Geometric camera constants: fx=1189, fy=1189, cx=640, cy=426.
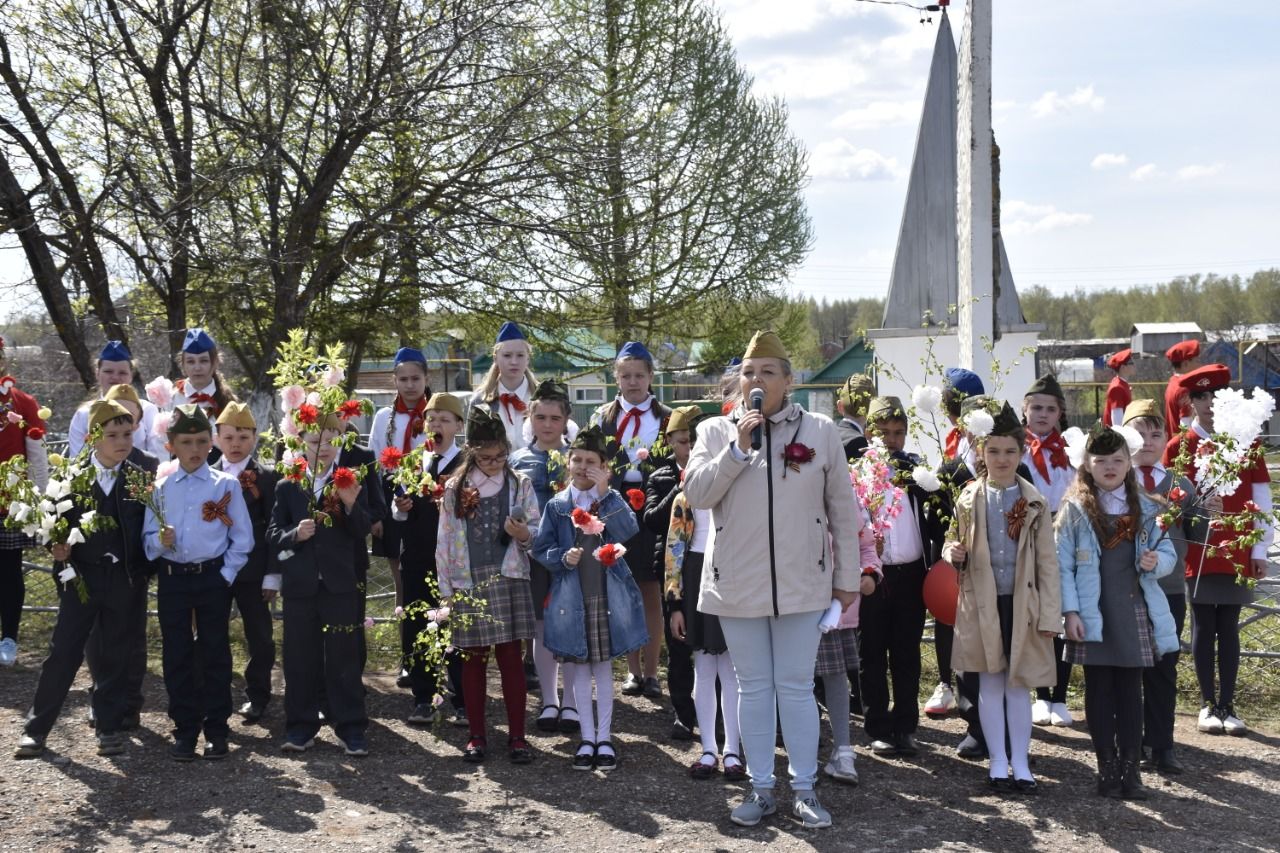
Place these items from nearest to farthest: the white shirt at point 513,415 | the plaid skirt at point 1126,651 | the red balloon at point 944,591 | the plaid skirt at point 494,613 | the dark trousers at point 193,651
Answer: the plaid skirt at point 1126,651, the red balloon at point 944,591, the plaid skirt at point 494,613, the dark trousers at point 193,651, the white shirt at point 513,415

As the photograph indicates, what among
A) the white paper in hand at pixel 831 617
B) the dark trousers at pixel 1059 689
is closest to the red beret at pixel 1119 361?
the dark trousers at pixel 1059 689

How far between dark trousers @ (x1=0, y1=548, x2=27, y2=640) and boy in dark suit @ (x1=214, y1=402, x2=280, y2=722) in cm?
202

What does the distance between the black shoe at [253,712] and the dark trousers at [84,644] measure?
67 centimetres

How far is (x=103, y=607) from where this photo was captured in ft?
18.3

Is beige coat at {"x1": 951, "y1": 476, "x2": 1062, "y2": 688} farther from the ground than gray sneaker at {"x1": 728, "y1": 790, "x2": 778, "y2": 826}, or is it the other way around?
beige coat at {"x1": 951, "y1": 476, "x2": 1062, "y2": 688}

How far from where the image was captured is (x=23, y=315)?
11406mm

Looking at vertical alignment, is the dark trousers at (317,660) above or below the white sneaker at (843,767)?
above

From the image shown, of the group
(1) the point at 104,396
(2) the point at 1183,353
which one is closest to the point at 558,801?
(1) the point at 104,396

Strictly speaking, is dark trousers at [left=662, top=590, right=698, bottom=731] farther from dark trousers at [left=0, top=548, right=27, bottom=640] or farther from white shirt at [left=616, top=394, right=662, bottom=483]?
dark trousers at [left=0, top=548, right=27, bottom=640]

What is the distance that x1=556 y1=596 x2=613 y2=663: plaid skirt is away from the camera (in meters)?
5.49

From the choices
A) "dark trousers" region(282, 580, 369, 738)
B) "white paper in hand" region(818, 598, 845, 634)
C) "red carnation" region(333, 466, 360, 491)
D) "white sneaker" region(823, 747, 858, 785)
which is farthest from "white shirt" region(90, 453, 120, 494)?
"white sneaker" region(823, 747, 858, 785)

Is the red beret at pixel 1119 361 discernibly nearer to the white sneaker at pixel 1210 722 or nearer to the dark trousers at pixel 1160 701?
the white sneaker at pixel 1210 722

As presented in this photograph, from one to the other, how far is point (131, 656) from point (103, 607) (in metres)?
0.47

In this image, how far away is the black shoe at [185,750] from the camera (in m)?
5.47
